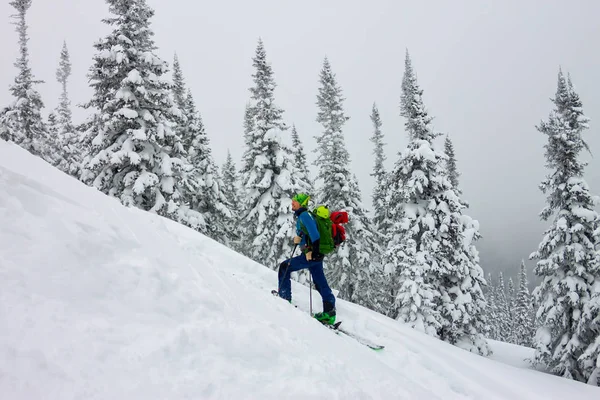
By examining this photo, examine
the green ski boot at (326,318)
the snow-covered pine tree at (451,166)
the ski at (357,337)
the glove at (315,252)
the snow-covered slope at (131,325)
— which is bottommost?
the ski at (357,337)

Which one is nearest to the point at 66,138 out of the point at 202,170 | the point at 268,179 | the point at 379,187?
the point at 202,170

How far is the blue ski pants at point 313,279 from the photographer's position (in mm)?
6816

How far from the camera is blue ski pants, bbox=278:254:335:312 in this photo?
6816mm

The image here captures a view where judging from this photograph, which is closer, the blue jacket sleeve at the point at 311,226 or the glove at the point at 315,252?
the blue jacket sleeve at the point at 311,226

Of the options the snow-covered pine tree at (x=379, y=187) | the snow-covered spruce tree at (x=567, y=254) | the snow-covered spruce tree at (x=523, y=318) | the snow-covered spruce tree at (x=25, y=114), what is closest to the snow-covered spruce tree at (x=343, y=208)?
the snow-covered pine tree at (x=379, y=187)

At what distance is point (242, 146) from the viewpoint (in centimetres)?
2497

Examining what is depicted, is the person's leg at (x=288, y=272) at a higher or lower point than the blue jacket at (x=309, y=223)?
lower

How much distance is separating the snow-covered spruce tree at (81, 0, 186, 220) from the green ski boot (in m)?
11.2

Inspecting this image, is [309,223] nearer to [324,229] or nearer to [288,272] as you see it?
[324,229]

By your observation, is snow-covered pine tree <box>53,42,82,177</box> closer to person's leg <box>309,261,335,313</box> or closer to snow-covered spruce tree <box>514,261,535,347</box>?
person's leg <box>309,261,335,313</box>

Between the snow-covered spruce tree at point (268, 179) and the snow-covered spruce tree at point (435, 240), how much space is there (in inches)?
239

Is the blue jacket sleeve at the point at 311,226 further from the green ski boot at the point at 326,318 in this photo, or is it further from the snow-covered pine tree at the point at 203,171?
the snow-covered pine tree at the point at 203,171

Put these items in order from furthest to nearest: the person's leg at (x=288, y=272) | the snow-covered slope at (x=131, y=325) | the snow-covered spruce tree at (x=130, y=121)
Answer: the snow-covered spruce tree at (x=130, y=121) < the person's leg at (x=288, y=272) < the snow-covered slope at (x=131, y=325)

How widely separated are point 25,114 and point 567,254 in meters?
34.1
